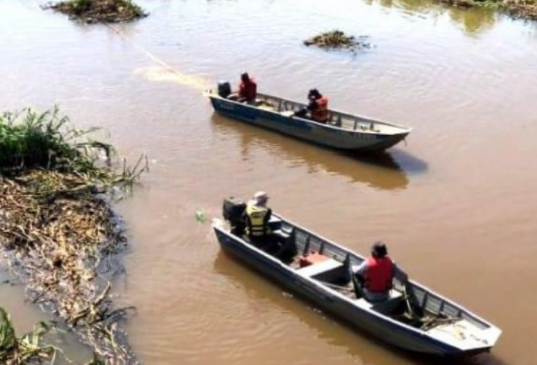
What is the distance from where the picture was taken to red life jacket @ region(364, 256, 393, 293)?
10.5m

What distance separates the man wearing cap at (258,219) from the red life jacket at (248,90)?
23.9 ft

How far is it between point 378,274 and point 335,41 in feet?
51.4

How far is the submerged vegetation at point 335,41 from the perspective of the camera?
24844 mm

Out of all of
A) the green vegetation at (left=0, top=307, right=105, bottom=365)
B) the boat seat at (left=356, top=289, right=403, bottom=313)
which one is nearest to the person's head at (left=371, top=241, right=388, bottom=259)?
the boat seat at (left=356, top=289, right=403, bottom=313)

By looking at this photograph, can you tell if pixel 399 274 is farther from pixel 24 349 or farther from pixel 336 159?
pixel 336 159

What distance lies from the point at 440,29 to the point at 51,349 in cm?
2028

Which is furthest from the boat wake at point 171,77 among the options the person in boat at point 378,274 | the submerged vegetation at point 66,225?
the person in boat at point 378,274

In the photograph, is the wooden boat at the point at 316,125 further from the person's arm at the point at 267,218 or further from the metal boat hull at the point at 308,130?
the person's arm at the point at 267,218

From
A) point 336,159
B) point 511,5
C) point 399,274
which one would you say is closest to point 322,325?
point 399,274

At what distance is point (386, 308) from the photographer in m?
10.7

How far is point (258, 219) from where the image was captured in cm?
1236

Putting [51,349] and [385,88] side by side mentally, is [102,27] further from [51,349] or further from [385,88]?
[51,349]

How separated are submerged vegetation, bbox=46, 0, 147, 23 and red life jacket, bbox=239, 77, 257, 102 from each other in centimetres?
1089

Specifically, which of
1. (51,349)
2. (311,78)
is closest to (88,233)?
(51,349)
